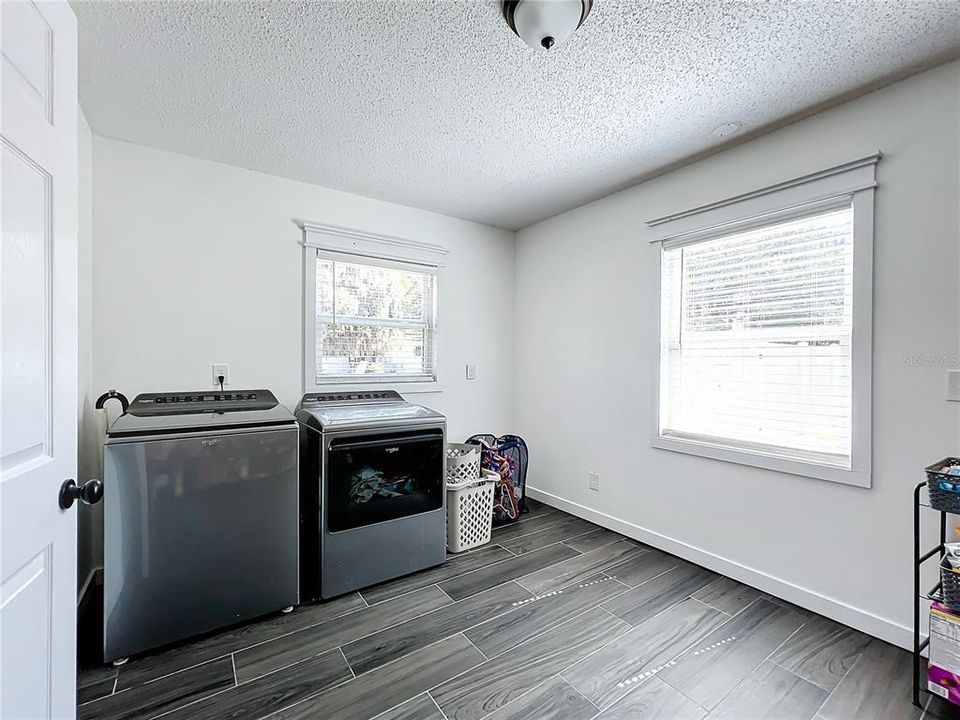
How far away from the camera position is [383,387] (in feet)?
10.7

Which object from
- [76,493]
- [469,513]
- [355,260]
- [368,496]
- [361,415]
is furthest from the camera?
[355,260]

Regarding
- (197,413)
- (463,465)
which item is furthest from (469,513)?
(197,413)

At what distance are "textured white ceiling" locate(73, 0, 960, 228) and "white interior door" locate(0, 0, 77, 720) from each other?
673 millimetres

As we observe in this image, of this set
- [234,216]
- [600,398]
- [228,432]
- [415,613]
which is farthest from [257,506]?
[600,398]

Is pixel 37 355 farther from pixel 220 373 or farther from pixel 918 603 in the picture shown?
pixel 918 603

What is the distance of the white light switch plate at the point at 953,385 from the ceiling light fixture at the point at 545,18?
1952 mm

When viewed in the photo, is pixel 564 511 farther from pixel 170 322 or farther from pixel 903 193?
pixel 170 322

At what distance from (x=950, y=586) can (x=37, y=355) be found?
279cm

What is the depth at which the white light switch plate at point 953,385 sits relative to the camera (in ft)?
5.58

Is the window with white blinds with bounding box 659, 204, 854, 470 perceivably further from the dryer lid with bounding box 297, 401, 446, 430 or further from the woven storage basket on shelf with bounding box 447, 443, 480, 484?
the dryer lid with bounding box 297, 401, 446, 430

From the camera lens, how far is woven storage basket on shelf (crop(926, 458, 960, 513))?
1.48 m

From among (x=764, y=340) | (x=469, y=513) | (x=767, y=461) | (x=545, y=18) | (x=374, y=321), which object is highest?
(x=545, y=18)

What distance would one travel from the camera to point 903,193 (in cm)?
185

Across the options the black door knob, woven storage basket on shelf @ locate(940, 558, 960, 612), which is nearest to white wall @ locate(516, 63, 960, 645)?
woven storage basket on shelf @ locate(940, 558, 960, 612)
